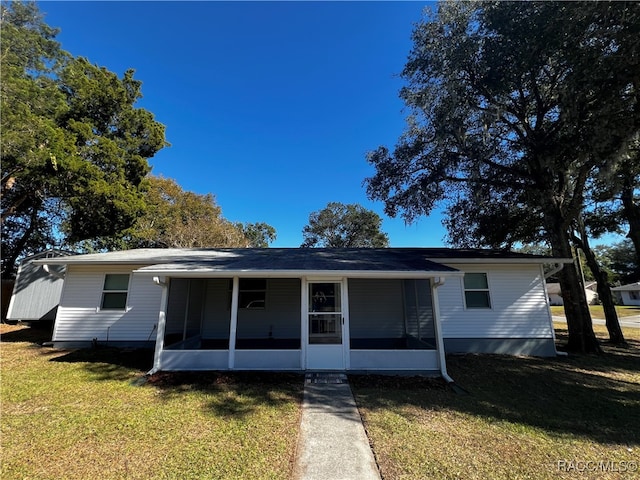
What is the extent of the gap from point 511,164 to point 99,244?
1065 inches

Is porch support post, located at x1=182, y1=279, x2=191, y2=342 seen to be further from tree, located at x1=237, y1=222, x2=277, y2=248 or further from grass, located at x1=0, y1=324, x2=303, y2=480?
tree, located at x1=237, y1=222, x2=277, y2=248

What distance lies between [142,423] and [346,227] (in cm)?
3341

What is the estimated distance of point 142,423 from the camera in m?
4.47

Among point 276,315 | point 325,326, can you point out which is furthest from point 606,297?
point 276,315

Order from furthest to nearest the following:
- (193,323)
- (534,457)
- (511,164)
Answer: (511,164), (193,323), (534,457)

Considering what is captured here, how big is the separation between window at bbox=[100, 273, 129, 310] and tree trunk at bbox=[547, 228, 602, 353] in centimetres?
1515

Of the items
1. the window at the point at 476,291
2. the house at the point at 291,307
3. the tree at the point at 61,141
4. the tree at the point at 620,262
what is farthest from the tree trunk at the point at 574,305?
the tree at the point at 620,262

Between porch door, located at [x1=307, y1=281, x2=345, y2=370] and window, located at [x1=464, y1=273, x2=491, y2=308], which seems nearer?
porch door, located at [x1=307, y1=281, x2=345, y2=370]

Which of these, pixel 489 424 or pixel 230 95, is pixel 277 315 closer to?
pixel 489 424

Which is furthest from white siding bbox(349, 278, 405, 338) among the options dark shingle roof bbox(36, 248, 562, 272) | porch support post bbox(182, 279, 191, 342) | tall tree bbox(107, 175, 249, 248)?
tall tree bbox(107, 175, 249, 248)

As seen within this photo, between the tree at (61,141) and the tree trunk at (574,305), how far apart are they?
1931cm

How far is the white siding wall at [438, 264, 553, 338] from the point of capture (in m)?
9.53

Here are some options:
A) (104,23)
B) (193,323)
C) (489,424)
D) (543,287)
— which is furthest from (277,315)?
(104,23)

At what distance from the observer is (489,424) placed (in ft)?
15.2
